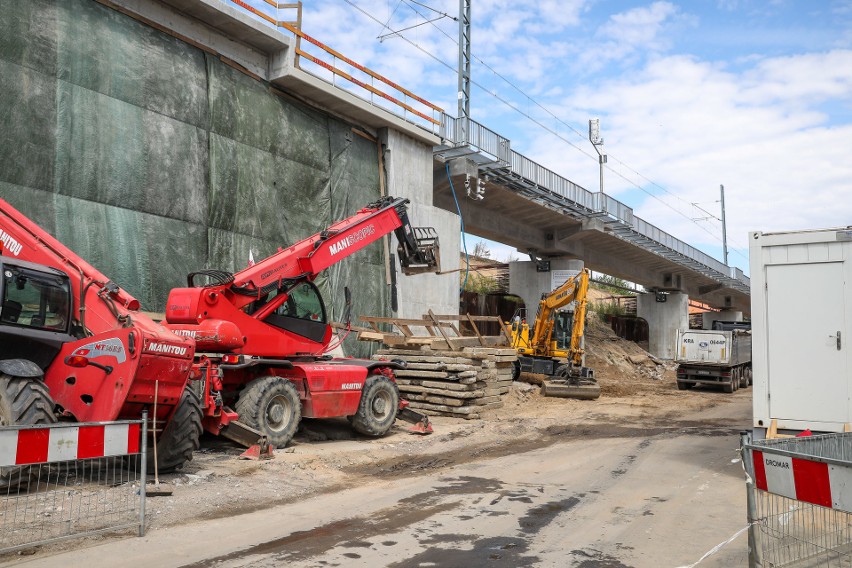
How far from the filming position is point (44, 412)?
725cm

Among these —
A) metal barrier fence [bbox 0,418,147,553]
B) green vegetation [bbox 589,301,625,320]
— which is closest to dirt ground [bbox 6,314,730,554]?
metal barrier fence [bbox 0,418,147,553]

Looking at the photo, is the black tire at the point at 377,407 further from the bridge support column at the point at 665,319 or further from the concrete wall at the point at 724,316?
the concrete wall at the point at 724,316

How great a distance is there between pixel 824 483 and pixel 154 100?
14.8 m

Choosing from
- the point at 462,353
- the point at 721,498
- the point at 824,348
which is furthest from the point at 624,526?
the point at 462,353

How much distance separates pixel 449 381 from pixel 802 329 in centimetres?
815

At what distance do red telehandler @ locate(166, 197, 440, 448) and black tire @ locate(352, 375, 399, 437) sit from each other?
0.02 metres

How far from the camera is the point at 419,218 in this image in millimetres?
21953

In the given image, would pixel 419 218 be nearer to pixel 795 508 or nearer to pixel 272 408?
pixel 272 408

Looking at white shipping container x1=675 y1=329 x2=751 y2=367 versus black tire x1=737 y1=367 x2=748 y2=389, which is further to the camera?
black tire x1=737 y1=367 x2=748 y2=389

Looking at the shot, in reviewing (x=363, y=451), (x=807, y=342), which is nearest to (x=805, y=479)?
(x=807, y=342)

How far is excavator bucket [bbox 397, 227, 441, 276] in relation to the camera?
1366 cm

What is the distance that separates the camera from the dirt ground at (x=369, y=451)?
7.77 meters

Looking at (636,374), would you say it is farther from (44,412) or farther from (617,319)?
(44,412)

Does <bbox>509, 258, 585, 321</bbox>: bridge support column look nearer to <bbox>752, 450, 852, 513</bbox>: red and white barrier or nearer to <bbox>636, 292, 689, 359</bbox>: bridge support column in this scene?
<bbox>636, 292, 689, 359</bbox>: bridge support column
